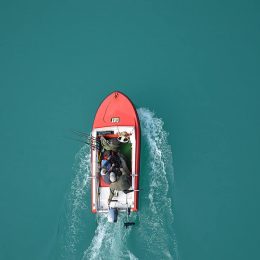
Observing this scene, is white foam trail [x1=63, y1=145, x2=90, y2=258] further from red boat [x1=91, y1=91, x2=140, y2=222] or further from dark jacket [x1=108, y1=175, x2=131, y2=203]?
dark jacket [x1=108, y1=175, x2=131, y2=203]

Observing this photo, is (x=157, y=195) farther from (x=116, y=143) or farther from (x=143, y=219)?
(x=116, y=143)

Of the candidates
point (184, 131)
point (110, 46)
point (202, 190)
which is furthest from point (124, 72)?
point (202, 190)

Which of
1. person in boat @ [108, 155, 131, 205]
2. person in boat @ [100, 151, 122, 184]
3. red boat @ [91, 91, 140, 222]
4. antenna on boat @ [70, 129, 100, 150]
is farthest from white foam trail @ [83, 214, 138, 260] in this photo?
antenna on boat @ [70, 129, 100, 150]

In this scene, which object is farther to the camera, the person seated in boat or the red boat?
the person seated in boat

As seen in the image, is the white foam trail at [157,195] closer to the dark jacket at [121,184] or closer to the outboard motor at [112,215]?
the dark jacket at [121,184]

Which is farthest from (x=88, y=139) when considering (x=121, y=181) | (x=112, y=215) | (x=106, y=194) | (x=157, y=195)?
(x=157, y=195)

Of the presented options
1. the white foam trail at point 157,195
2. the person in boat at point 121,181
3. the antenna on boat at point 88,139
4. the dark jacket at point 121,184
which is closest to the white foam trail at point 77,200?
the antenna on boat at point 88,139
